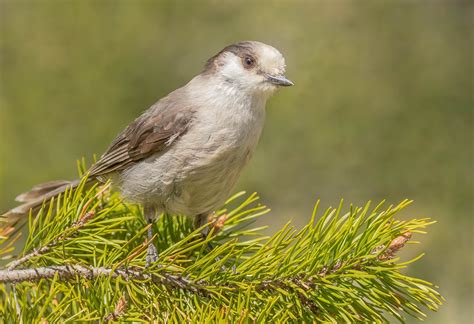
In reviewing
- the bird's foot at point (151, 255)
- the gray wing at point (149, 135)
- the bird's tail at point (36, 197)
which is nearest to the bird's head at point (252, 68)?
the gray wing at point (149, 135)

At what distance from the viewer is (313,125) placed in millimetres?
5816

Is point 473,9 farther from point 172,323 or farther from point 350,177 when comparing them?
point 172,323

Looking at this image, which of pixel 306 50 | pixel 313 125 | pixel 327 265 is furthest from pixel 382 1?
pixel 327 265

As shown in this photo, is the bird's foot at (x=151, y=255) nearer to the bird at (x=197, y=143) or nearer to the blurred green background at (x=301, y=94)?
the bird at (x=197, y=143)

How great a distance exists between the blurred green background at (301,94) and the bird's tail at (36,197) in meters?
1.45

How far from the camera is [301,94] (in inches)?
225

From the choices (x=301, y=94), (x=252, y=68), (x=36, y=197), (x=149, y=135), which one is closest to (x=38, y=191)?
(x=36, y=197)

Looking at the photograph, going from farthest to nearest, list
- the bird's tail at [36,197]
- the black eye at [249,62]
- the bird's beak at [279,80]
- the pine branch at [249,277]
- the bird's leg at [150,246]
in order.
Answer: the black eye at [249,62] → the bird's beak at [279,80] → the bird's tail at [36,197] → the bird's leg at [150,246] → the pine branch at [249,277]

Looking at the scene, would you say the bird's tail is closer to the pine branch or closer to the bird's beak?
the pine branch

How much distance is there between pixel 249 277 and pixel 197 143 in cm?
106

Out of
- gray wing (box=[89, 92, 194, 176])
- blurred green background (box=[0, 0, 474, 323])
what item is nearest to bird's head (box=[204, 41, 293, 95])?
gray wing (box=[89, 92, 194, 176])

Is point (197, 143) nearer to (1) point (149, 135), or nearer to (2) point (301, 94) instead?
(1) point (149, 135)

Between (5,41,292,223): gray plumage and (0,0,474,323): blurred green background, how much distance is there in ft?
4.77

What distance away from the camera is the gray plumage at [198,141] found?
3.42m
